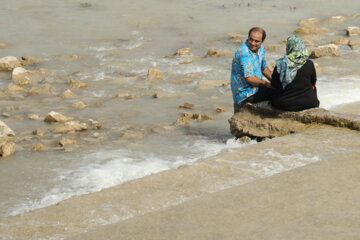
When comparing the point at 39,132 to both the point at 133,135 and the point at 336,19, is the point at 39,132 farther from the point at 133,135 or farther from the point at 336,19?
the point at 336,19

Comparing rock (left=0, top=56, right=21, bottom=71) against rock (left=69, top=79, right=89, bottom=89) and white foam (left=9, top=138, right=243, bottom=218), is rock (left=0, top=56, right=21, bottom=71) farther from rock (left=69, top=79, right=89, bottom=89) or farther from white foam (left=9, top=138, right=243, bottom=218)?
white foam (left=9, top=138, right=243, bottom=218)

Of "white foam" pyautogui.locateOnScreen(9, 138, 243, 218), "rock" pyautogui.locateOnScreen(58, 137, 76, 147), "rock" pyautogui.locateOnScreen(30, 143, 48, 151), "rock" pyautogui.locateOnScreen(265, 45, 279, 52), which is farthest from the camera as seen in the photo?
"rock" pyautogui.locateOnScreen(265, 45, 279, 52)

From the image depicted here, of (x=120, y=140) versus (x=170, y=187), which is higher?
(x=170, y=187)

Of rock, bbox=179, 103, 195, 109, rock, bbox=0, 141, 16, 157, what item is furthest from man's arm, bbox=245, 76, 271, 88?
rock, bbox=0, 141, 16, 157

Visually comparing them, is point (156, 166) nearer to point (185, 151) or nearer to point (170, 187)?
point (185, 151)

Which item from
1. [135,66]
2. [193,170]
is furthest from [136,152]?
[135,66]

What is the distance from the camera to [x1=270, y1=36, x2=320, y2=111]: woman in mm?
5309

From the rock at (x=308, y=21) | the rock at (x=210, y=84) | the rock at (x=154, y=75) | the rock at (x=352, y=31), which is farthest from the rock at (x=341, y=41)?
the rock at (x=154, y=75)

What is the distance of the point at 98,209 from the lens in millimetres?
3803

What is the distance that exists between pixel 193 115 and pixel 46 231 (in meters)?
4.14

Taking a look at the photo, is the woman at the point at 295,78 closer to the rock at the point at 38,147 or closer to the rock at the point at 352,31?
the rock at the point at 38,147

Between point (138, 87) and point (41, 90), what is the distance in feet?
4.97

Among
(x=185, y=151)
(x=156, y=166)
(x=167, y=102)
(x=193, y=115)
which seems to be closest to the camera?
(x=156, y=166)

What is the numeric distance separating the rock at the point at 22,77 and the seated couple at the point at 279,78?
4630mm
